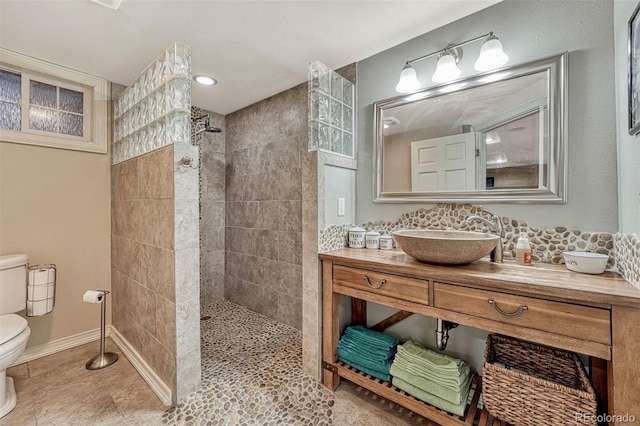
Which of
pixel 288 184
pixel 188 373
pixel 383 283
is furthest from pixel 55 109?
pixel 383 283

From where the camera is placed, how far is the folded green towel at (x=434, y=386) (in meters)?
1.35

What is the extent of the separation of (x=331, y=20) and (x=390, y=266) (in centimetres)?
147

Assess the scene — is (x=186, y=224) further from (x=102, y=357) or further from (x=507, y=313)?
(x=507, y=313)

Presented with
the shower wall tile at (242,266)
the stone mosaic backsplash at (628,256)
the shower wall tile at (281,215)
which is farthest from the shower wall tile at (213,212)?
the stone mosaic backsplash at (628,256)

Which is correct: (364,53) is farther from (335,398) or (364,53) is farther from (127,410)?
(127,410)

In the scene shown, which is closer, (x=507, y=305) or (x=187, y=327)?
(x=507, y=305)

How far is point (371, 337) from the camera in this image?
1722mm

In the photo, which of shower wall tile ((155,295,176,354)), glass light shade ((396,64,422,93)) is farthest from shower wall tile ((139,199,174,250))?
glass light shade ((396,64,422,93))

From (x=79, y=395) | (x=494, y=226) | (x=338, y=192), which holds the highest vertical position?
(x=338, y=192)

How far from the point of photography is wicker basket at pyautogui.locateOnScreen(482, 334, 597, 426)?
1.08 metres

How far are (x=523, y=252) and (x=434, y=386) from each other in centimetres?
81

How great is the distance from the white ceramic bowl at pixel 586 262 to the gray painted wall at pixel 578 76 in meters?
0.19

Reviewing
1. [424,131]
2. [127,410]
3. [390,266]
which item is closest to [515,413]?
[390,266]

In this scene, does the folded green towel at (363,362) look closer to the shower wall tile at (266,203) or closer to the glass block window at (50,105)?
the shower wall tile at (266,203)
